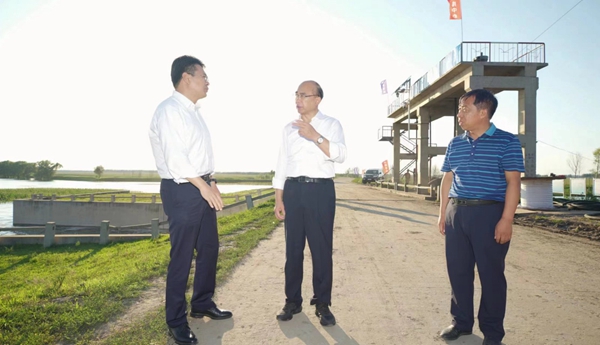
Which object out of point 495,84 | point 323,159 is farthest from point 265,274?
point 495,84

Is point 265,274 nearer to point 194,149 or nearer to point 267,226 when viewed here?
point 194,149

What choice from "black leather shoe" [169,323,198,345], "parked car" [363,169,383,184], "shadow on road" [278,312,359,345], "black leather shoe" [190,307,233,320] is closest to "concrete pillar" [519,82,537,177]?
"shadow on road" [278,312,359,345]

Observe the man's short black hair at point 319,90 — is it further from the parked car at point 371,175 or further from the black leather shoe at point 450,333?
the parked car at point 371,175

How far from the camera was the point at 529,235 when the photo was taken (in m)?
8.70

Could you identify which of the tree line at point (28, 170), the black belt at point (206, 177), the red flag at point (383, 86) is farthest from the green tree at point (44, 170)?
the black belt at point (206, 177)

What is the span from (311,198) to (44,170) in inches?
4155

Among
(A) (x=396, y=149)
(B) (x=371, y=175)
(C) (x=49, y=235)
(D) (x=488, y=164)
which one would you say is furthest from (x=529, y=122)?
(B) (x=371, y=175)

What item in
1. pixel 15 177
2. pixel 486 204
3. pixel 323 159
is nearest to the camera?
pixel 486 204

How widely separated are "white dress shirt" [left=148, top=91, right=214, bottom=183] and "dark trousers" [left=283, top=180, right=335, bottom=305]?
0.83 m

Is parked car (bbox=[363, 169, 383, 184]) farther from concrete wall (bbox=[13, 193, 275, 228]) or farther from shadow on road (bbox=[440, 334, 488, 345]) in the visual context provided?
shadow on road (bbox=[440, 334, 488, 345])

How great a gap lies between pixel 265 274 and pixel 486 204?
10.1 feet

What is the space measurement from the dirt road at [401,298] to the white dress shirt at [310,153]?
133cm

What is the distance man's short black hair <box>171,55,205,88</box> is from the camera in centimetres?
332

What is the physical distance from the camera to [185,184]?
3109mm
